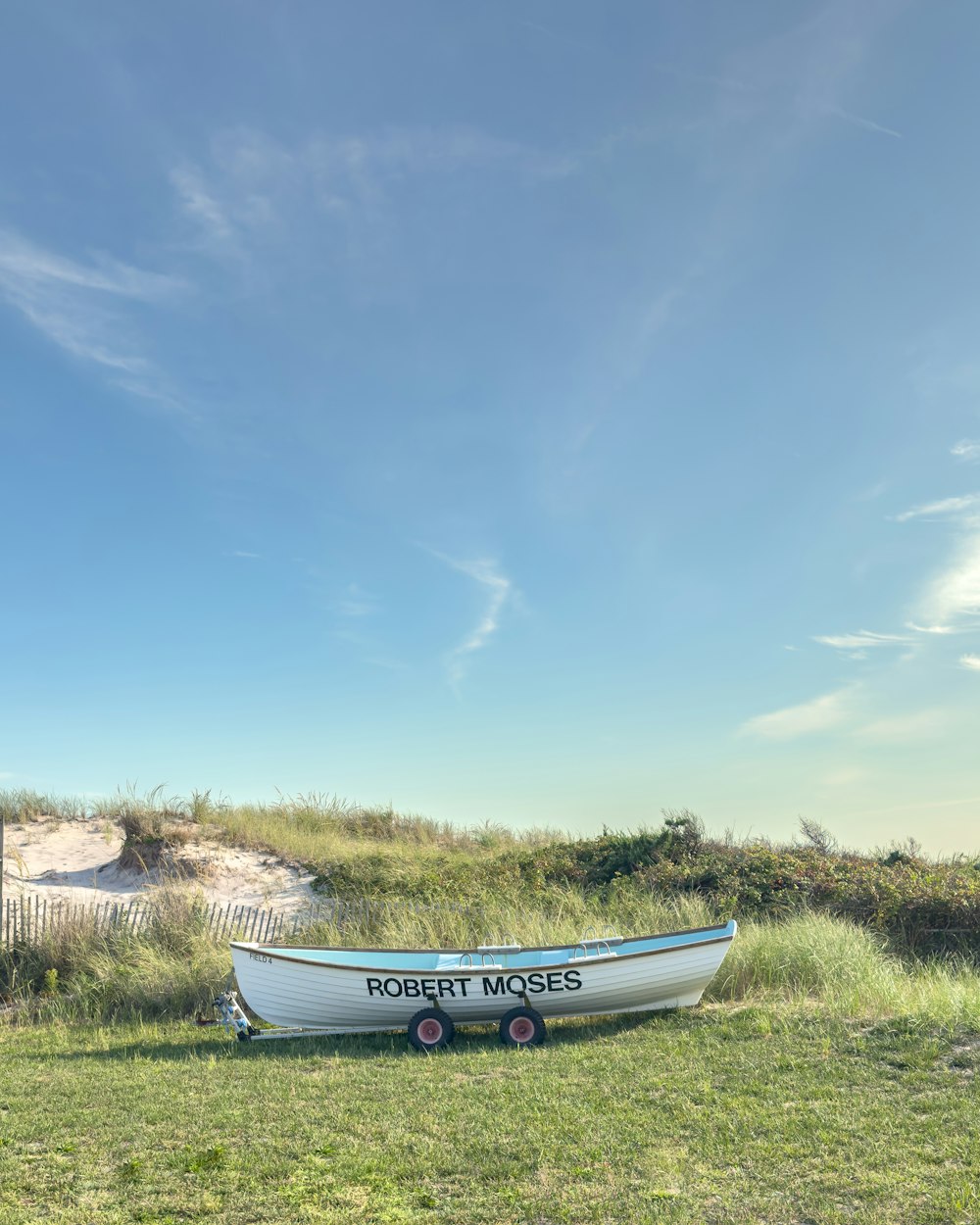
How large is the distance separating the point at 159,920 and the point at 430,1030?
6.96m

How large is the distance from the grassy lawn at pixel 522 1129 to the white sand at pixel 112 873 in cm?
955

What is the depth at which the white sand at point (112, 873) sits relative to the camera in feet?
66.0

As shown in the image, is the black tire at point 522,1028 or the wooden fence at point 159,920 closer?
the black tire at point 522,1028

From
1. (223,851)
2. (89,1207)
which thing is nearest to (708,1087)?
(89,1207)

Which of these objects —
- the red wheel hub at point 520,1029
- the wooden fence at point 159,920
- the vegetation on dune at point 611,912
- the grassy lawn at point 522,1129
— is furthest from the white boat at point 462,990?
the wooden fence at point 159,920

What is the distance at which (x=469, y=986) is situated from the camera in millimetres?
10438

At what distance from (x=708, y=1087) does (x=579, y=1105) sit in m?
1.23

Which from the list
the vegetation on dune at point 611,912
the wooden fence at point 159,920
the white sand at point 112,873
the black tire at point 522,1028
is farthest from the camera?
the white sand at point 112,873

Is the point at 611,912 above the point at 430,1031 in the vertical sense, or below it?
above

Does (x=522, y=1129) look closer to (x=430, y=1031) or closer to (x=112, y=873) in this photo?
(x=430, y=1031)

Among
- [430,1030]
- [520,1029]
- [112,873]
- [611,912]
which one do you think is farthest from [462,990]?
[112,873]

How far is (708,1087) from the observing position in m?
8.26

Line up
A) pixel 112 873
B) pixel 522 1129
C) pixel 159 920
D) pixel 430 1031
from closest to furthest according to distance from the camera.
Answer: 1. pixel 522 1129
2. pixel 430 1031
3. pixel 159 920
4. pixel 112 873

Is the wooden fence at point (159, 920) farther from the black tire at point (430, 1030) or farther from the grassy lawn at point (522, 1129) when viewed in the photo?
the black tire at point (430, 1030)
